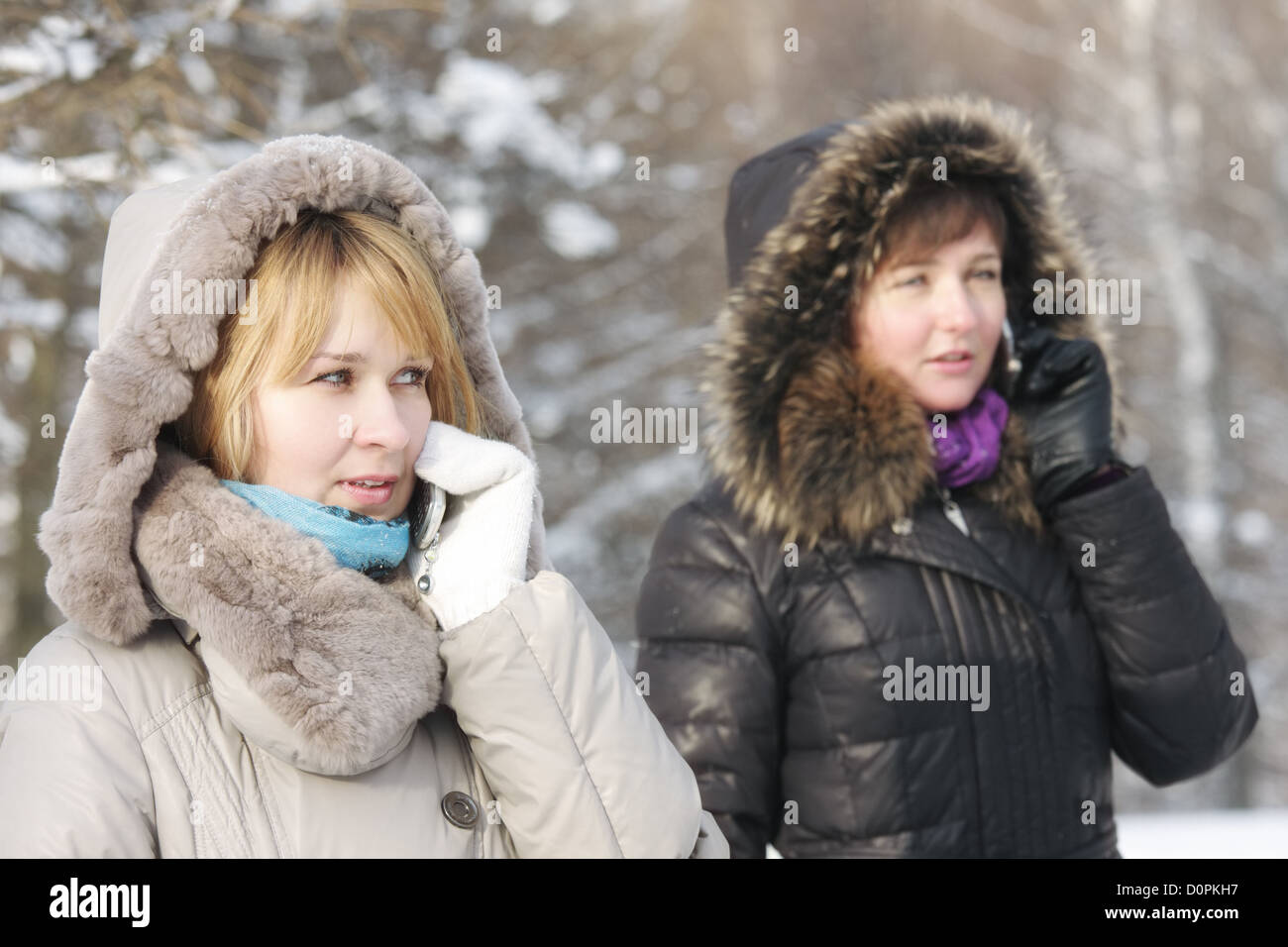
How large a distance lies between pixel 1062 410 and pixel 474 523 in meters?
1.38

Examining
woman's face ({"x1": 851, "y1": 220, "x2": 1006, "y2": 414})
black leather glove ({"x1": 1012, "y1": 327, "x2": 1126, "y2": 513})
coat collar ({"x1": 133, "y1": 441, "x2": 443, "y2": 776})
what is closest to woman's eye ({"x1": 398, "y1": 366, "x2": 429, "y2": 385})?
coat collar ({"x1": 133, "y1": 441, "x2": 443, "y2": 776})

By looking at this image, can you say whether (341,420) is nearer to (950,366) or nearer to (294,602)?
(294,602)

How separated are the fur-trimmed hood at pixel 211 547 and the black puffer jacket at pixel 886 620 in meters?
0.91

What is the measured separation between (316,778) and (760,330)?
1.43 metres

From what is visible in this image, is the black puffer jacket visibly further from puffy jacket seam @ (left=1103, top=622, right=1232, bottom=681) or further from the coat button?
the coat button

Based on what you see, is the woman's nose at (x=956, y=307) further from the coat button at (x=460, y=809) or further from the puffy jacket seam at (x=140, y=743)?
the puffy jacket seam at (x=140, y=743)

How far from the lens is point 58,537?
134cm

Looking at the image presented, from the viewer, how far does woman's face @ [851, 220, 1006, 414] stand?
2.31 m

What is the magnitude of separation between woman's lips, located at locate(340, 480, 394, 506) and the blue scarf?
0.07ft

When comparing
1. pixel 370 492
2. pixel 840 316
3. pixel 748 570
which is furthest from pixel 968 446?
pixel 370 492

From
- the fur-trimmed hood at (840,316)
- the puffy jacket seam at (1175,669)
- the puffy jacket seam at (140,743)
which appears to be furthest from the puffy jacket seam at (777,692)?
the puffy jacket seam at (140,743)
